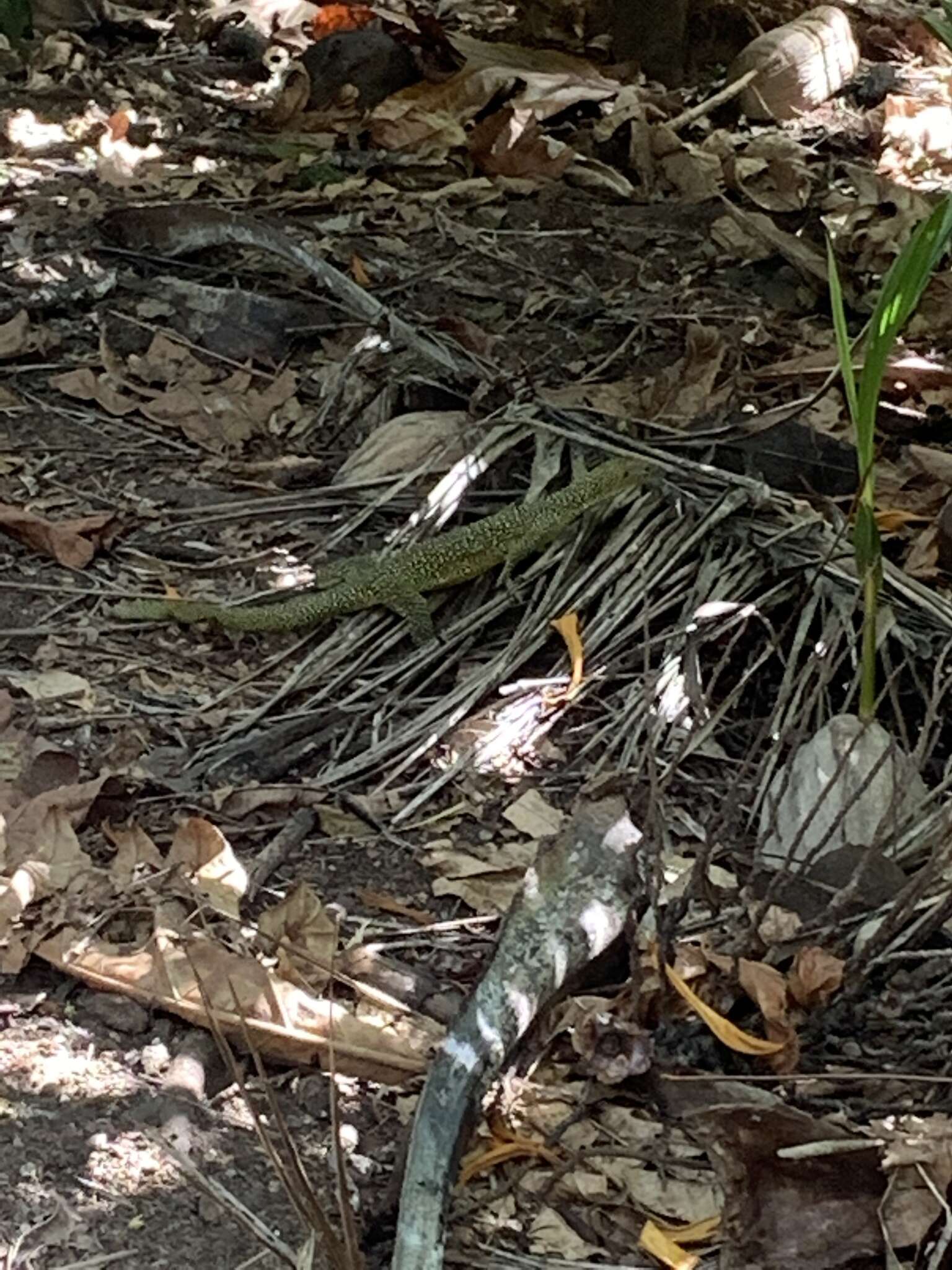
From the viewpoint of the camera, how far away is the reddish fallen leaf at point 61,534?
4332mm

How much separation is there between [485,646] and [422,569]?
→ 0.27 meters

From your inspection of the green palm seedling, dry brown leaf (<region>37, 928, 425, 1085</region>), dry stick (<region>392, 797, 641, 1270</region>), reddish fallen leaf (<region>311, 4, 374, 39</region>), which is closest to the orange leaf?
dry stick (<region>392, 797, 641, 1270</region>)

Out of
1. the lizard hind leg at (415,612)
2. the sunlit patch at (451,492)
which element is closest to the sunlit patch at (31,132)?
the sunlit patch at (451,492)

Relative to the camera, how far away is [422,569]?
414 cm

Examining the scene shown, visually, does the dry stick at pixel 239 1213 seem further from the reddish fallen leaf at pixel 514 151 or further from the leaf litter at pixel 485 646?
the reddish fallen leaf at pixel 514 151

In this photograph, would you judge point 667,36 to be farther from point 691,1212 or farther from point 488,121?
point 691,1212

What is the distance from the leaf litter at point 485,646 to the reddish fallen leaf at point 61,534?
16 millimetres

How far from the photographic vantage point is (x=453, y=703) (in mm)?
3719

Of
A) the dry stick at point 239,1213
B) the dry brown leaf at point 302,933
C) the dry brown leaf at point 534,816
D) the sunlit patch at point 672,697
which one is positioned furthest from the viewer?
the sunlit patch at point 672,697

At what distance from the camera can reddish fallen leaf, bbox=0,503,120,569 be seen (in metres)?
4.33

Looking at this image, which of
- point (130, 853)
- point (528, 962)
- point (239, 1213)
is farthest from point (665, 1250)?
point (130, 853)

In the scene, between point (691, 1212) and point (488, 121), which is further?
point (488, 121)

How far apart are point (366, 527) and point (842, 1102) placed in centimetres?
245

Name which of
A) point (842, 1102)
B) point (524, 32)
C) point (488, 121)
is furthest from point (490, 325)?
point (842, 1102)
